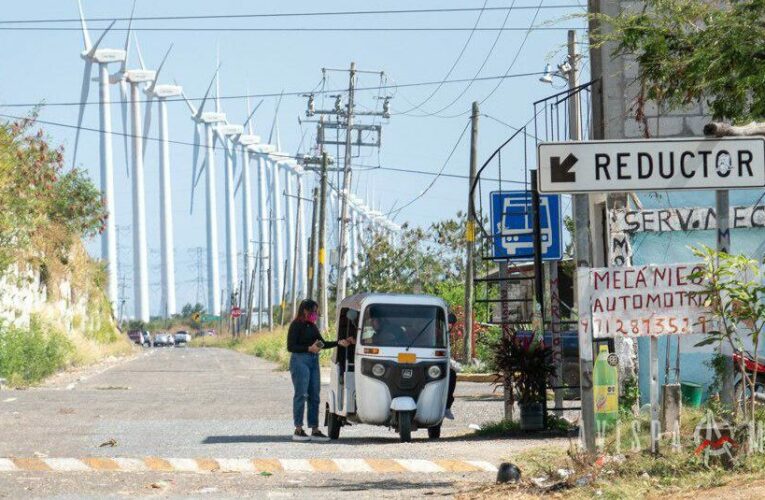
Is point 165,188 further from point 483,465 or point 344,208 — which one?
point 483,465

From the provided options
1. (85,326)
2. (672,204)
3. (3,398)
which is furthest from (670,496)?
→ (85,326)

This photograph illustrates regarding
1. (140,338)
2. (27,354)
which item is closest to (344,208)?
(27,354)

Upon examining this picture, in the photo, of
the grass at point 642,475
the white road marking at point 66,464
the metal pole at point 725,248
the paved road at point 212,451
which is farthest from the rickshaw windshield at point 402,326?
the metal pole at point 725,248

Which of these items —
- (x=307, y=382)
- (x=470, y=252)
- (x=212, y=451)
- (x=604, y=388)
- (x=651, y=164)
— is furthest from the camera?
(x=470, y=252)

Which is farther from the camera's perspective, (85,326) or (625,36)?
(85,326)

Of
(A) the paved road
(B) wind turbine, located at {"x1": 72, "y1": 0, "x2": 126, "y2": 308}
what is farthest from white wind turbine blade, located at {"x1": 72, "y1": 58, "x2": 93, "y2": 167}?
(A) the paved road

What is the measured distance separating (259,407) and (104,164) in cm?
4102

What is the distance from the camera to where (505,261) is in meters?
20.7

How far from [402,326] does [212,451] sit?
3574mm

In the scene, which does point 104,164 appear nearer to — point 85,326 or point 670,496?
point 85,326

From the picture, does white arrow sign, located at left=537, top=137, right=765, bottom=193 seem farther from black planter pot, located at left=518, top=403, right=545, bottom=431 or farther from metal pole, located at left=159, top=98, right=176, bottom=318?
metal pole, located at left=159, top=98, right=176, bottom=318

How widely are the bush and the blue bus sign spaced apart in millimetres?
16811

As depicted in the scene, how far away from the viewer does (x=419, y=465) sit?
561 inches

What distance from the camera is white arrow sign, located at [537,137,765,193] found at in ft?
35.6
